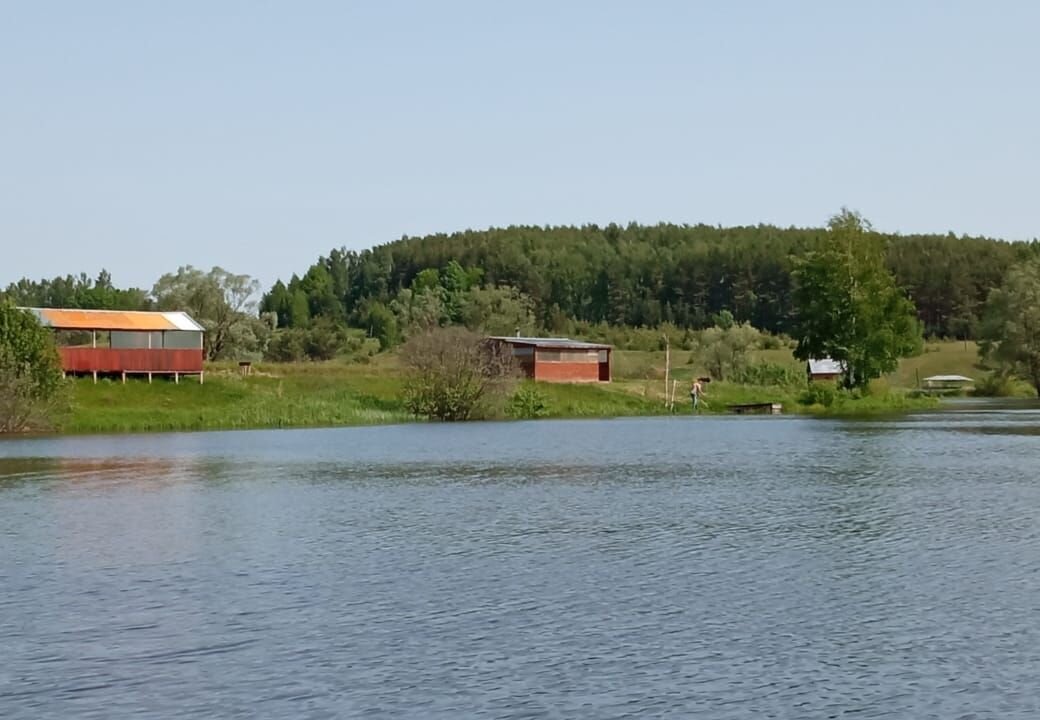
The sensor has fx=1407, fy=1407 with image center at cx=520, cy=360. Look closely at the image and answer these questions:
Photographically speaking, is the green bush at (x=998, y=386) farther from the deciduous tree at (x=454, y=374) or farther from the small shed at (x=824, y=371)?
the deciduous tree at (x=454, y=374)

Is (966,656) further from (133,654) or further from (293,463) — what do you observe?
(293,463)

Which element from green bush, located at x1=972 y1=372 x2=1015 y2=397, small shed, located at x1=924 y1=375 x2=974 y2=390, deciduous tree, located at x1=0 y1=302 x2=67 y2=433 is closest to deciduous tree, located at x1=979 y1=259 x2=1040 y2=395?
green bush, located at x1=972 y1=372 x2=1015 y2=397

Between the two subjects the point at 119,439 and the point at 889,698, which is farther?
the point at 119,439

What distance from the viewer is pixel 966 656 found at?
1705cm

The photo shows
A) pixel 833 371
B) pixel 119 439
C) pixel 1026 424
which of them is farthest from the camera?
pixel 833 371

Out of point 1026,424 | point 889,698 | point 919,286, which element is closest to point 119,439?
point 1026,424

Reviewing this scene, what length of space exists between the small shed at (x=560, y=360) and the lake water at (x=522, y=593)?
58400 mm

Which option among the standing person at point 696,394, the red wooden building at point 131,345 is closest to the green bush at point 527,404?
the standing person at point 696,394

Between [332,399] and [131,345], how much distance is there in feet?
41.1

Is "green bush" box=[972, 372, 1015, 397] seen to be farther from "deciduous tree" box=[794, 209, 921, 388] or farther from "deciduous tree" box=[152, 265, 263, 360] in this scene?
"deciduous tree" box=[152, 265, 263, 360]

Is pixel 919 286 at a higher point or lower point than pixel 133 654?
higher

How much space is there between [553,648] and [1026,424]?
60.1 m

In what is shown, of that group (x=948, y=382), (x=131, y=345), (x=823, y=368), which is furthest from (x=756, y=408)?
(x=948, y=382)

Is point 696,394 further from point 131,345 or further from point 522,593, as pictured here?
point 522,593
